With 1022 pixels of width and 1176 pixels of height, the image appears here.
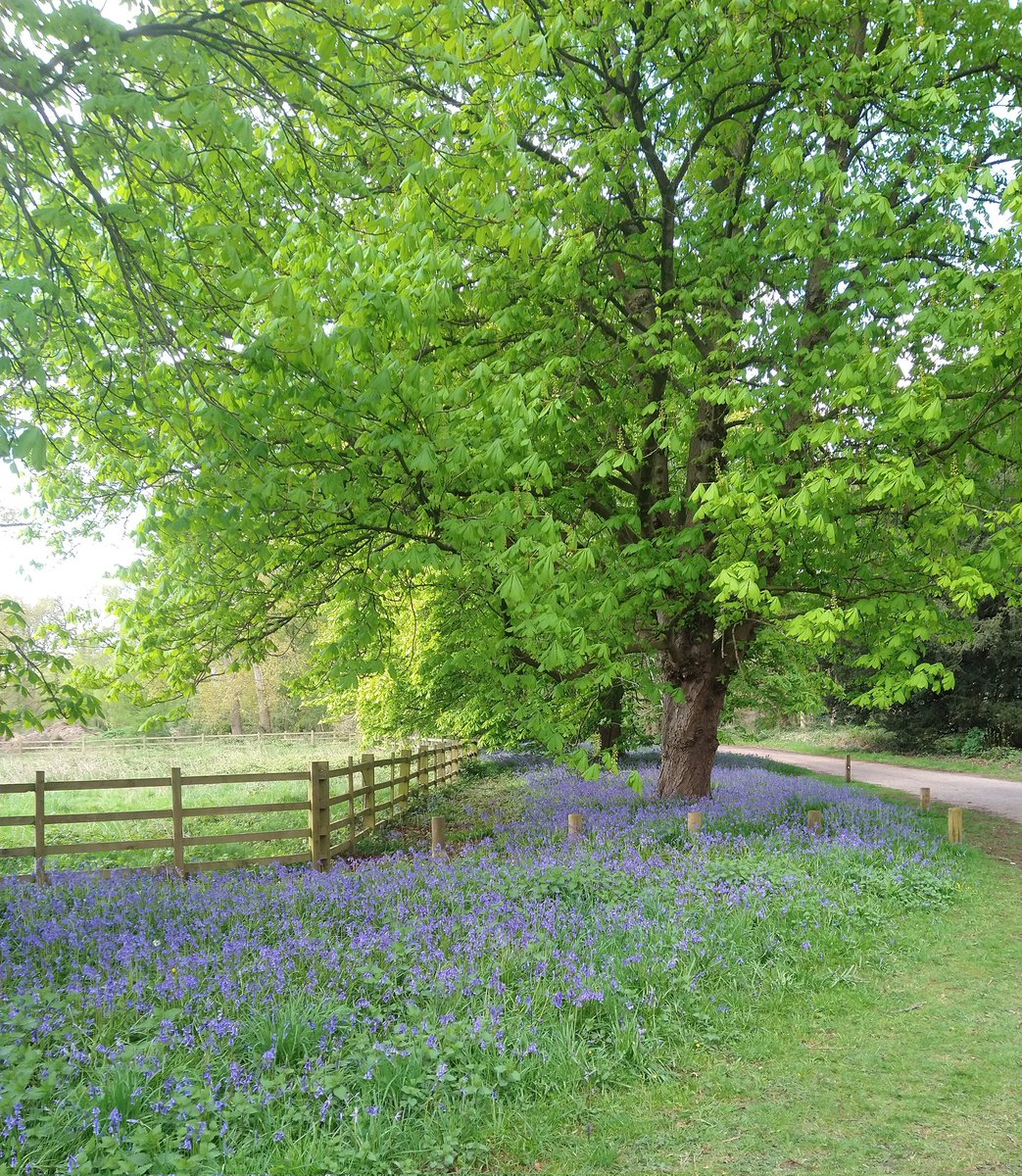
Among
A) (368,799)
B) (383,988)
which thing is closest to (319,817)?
(368,799)

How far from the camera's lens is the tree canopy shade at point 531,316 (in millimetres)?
4863

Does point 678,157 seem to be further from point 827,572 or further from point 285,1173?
point 285,1173

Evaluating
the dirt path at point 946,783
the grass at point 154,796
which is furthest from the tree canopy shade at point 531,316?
the dirt path at point 946,783

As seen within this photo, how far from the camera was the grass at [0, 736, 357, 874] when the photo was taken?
13.4 meters

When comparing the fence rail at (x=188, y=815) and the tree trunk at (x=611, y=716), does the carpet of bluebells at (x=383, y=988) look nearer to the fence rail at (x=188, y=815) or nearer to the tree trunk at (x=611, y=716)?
the fence rail at (x=188, y=815)

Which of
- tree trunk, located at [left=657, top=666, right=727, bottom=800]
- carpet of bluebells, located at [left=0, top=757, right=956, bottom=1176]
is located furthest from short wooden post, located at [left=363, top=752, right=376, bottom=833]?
tree trunk, located at [left=657, top=666, right=727, bottom=800]

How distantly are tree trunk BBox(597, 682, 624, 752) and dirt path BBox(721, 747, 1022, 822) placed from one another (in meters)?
7.26

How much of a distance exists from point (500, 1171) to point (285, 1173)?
39.4 inches

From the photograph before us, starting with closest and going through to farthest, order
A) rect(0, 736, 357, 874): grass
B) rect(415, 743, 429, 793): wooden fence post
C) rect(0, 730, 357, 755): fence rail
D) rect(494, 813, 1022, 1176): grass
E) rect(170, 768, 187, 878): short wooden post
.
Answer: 1. rect(494, 813, 1022, 1176): grass
2. rect(170, 768, 187, 878): short wooden post
3. rect(0, 736, 357, 874): grass
4. rect(415, 743, 429, 793): wooden fence post
5. rect(0, 730, 357, 755): fence rail

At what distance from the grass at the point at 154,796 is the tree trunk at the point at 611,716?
6.93 m

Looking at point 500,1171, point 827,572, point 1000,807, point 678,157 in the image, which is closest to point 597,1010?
point 500,1171

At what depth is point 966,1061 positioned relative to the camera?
5.12m

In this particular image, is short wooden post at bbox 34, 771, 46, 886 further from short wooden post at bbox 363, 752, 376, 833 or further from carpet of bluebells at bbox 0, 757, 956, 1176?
short wooden post at bbox 363, 752, 376, 833

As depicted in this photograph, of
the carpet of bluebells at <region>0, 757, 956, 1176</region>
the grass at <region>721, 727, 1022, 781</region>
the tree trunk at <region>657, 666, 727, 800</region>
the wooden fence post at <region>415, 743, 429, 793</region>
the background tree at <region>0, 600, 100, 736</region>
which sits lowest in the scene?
the grass at <region>721, 727, 1022, 781</region>
